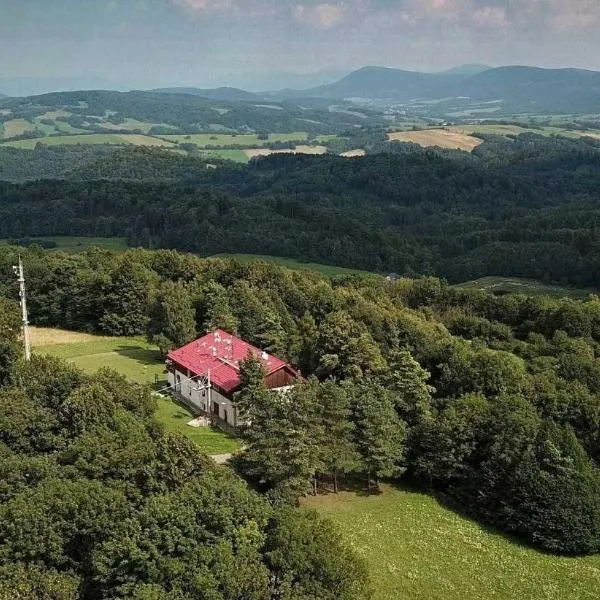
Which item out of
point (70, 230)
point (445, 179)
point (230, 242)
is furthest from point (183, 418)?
point (445, 179)

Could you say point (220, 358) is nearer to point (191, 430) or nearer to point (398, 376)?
point (191, 430)

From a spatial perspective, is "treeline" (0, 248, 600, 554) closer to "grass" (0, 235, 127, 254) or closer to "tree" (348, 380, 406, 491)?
"tree" (348, 380, 406, 491)

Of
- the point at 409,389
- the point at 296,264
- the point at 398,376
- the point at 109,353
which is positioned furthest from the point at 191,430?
the point at 296,264

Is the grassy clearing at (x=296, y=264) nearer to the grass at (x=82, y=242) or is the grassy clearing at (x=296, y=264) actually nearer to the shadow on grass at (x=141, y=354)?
the grass at (x=82, y=242)

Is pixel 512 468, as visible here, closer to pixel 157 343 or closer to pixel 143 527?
pixel 143 527

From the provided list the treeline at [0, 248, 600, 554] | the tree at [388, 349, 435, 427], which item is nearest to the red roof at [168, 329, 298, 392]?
the treeline at [0, 248, 600, 554]

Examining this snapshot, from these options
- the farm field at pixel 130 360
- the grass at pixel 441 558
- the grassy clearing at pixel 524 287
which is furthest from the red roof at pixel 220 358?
the grassy clearing at pixel 524 287
